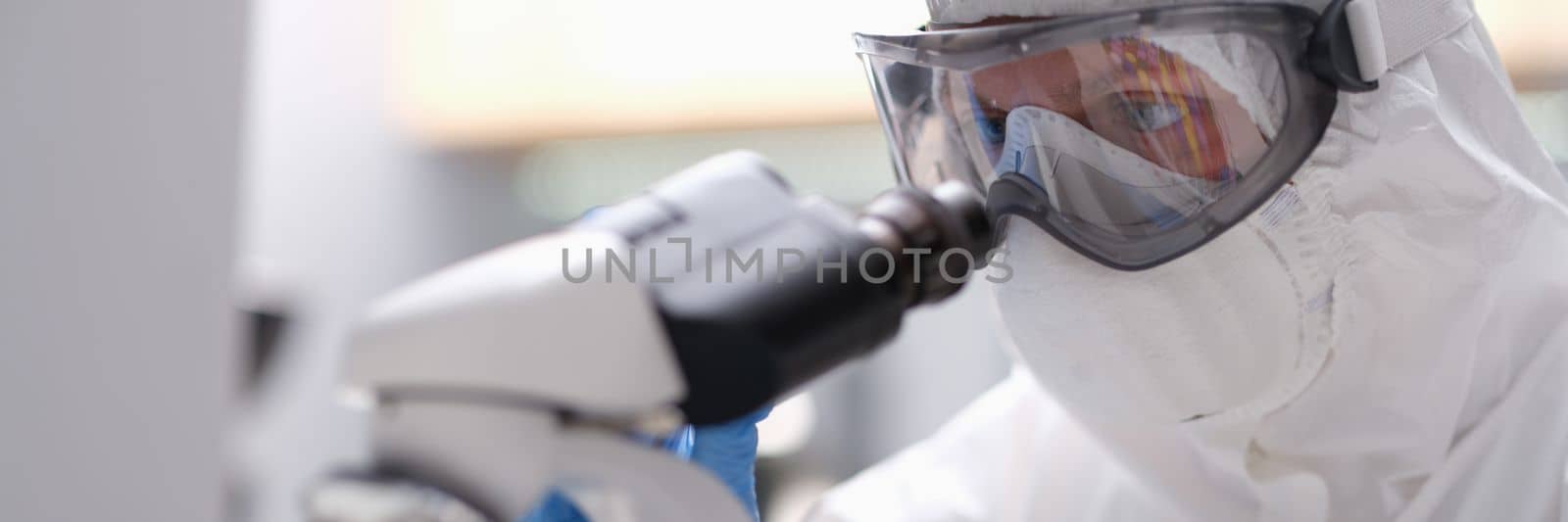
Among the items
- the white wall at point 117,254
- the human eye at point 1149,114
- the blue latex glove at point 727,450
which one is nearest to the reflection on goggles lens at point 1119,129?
the human eye at point 1149,114

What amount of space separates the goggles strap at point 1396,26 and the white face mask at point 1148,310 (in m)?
0.13

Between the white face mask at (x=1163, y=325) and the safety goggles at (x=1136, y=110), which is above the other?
the safety goggles at (x=1136, y=110)

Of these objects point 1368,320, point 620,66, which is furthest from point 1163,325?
point 620,66

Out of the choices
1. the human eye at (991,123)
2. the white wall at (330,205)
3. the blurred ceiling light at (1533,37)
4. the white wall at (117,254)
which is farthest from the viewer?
the white wall at (330,205)

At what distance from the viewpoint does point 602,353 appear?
42 centimetres

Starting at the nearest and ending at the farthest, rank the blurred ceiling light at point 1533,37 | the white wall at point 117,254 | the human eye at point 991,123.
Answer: the white wall at point 117,254 < the human eye at point 991,123 < the blurred ceiling light at point 1533,37

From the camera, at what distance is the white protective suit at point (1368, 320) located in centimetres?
79

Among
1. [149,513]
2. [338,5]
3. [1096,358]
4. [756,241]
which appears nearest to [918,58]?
[1096,358]

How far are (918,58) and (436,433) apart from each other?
0.53m

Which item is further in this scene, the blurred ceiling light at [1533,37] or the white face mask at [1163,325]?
the blurred ceiling light at [1533,37]

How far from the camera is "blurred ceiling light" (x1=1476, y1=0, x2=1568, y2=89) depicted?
1879 mm

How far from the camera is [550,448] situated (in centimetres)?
43

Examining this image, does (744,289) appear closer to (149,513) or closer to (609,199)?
(149,513)

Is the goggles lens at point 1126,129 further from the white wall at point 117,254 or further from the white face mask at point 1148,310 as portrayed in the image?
the white wall at point 117,254
